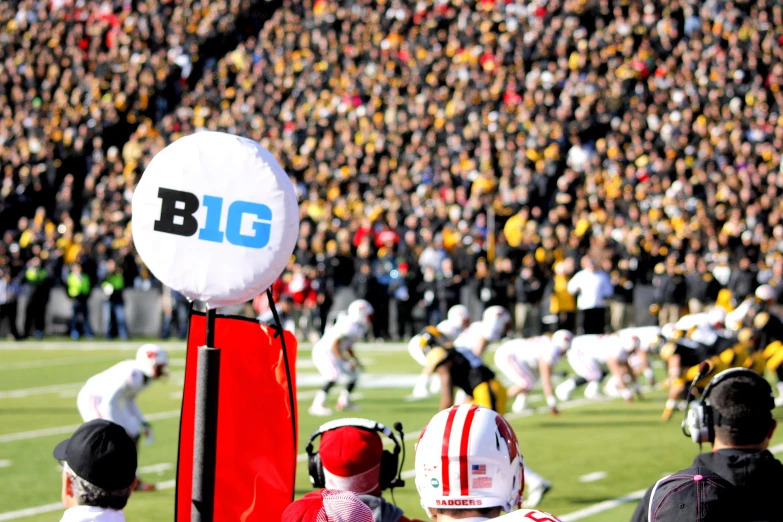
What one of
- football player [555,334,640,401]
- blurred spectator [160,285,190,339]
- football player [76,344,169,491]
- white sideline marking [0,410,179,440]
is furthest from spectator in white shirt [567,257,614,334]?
football player [76,344,169,491]

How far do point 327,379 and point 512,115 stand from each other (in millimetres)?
12697

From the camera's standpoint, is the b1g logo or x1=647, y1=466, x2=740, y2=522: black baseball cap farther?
the b1g logo

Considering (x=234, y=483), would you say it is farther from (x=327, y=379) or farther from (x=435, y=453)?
(x=327, y=379)

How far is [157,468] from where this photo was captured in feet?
37.5

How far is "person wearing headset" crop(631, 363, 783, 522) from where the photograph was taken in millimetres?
4164

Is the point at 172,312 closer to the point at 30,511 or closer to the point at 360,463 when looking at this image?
the point at 30,511

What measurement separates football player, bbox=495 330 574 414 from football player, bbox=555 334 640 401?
22cm

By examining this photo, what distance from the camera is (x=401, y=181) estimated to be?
25812 mm

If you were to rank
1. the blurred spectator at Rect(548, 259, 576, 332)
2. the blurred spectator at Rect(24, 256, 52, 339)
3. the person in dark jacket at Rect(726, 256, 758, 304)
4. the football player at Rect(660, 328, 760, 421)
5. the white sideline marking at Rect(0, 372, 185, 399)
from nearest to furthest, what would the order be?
the football player at Rect(660, 328, 760, 421) → the white sideline marking at Rect(0, 372, 185, 399) → the person in dark jacket at Rect(726, 256, 758, 304) → the blurred spectator at Rect(548, 259, 576, 332) → the blurred spectator at Rect(24, 256, 52, 339)

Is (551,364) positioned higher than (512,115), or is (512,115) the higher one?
(512,115)

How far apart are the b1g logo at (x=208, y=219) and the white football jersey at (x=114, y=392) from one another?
22.2ft

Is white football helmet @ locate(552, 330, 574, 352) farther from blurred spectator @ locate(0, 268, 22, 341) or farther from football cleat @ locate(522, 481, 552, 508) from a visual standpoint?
blurred spectator @ locate(0, 268, 22, 341)

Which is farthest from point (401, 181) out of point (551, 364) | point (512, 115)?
point (551, 364)

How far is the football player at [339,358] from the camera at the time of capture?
49.0 ft
